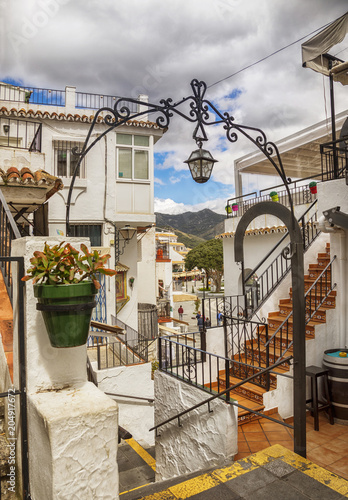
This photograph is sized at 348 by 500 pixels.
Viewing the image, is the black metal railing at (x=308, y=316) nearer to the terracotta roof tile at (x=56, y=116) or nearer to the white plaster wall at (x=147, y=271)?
the terracotta roof tile at (x=56, y=116)

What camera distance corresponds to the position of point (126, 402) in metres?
8.59

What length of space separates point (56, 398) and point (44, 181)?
4.80 metres

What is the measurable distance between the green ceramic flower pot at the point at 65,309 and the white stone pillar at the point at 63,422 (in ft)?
0.58

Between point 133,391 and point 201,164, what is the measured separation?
6676 millimetres

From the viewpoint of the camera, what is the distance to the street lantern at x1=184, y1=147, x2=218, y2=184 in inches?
166

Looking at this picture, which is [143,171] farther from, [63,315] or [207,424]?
[63,315]

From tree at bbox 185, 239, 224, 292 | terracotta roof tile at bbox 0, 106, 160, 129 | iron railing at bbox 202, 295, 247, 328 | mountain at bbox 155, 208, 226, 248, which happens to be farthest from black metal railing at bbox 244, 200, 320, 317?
tree at bbox 185, 239, 224, 292

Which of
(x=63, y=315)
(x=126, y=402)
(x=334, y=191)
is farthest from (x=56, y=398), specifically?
(x=126, y=402)

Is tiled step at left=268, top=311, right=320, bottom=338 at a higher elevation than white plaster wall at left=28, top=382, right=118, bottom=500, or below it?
below

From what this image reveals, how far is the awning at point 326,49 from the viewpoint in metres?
6.63

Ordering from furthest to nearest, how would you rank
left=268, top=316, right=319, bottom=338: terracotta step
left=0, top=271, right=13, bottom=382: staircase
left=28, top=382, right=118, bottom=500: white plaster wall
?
left=268, top=316, right=319, bottom=338: terracotta step → left=0, top=271, right=13, bottom=382: staircase → left=28, top=382, right=118, bottom=500: white plaster wall

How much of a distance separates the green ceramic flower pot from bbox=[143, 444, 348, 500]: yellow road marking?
1.45 m

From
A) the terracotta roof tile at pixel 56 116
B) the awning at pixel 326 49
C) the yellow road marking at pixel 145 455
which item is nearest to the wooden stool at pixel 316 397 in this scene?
the yellow road marking at pixel 145 455

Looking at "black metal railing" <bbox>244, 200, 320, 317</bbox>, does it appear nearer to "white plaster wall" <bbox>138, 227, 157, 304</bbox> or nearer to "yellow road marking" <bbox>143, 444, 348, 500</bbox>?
"yellow road marking" <bbox>143, 444, 348, 500</bbox>
